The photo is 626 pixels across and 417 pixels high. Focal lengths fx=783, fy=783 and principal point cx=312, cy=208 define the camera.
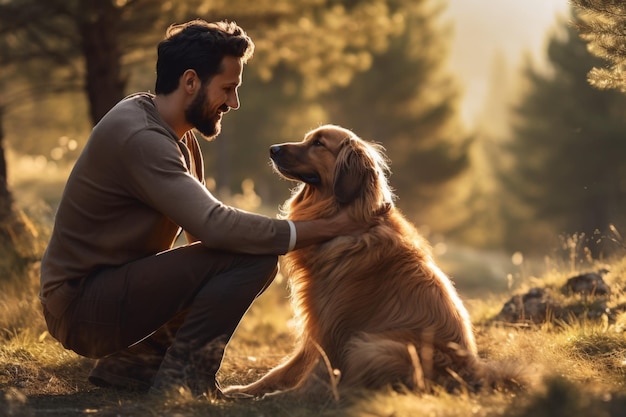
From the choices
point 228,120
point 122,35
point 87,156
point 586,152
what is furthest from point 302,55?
point 586,152

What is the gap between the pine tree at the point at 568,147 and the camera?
73.9 ft

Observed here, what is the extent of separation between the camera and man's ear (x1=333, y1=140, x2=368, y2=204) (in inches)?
165

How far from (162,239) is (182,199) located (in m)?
0.47

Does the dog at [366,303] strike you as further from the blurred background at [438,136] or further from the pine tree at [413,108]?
the pine tree at [413,108]

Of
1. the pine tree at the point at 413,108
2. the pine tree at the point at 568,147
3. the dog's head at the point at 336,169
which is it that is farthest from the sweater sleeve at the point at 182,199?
the pine tree at the point at 413,108

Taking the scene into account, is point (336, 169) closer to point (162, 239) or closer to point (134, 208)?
point (162, 239)

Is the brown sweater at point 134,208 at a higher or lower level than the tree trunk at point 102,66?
lower

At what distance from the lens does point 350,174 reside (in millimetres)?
4230

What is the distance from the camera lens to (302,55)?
9.15m

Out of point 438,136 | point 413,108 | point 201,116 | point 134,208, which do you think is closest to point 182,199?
point 134,208

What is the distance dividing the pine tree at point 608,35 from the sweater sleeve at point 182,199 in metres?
2.26

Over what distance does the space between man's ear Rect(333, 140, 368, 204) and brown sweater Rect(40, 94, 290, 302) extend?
0.56m

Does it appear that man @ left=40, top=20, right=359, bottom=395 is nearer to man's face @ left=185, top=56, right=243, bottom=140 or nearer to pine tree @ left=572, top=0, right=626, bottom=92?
man's face @ left=185, top=56, right=243, bottom=140

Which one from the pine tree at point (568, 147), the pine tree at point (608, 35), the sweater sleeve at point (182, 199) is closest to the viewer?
the sweater sleeve at point (182, 199)
